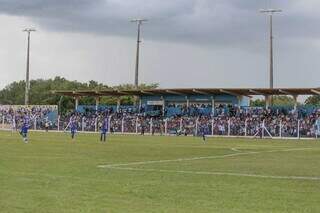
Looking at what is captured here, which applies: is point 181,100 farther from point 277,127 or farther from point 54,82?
point 54,82

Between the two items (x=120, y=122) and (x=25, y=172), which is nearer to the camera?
(x=25, y=172)

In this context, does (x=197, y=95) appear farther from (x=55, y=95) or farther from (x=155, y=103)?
(x=55, y=95)

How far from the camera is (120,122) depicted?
78.6m

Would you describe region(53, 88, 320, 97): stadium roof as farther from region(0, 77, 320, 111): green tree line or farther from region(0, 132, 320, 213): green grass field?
region(0, 132, 320, 213): green grass field

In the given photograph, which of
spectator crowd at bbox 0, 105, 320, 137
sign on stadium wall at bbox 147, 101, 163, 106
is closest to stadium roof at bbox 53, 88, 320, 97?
sign on stadium wall at bbox 147, 101, 163, 106

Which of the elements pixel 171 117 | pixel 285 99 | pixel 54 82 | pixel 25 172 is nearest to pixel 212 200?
pixel 25 172

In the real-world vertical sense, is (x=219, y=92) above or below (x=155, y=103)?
Answer: above

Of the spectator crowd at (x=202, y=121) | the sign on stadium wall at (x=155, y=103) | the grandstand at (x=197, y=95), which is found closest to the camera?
the spectator crowd at (x=202, y=121)

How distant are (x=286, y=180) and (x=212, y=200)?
16.2 feet

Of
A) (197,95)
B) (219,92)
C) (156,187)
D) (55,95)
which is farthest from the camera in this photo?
(55,95)

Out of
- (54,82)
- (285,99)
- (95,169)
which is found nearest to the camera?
(95,169)

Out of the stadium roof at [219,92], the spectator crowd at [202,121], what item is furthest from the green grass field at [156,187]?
the stadium roof at [219,92]

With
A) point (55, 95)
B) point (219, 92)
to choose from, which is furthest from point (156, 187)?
point (55, 95)

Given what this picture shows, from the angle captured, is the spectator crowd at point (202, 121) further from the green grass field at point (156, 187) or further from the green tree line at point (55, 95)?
the green grass field at point (156, 187)
